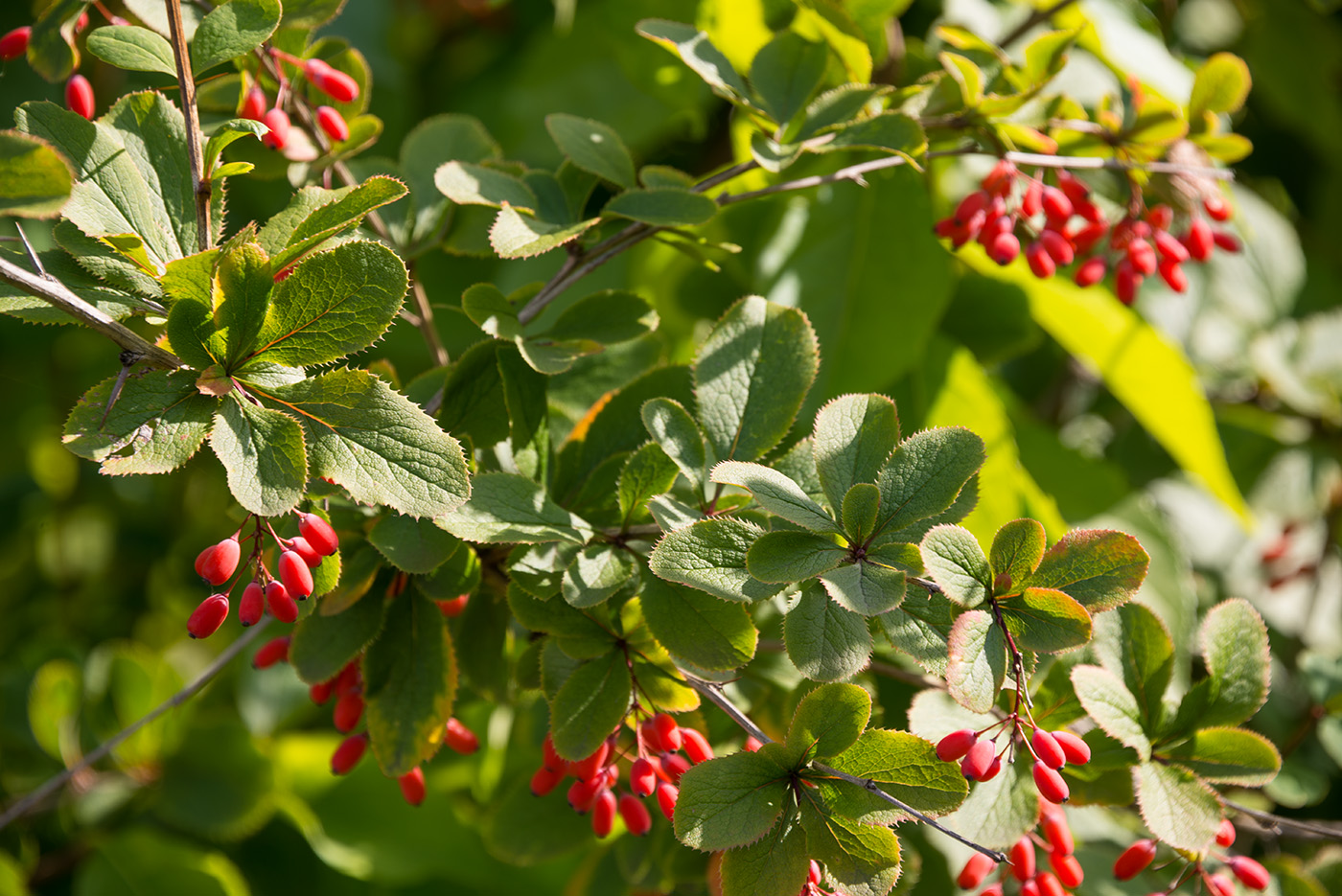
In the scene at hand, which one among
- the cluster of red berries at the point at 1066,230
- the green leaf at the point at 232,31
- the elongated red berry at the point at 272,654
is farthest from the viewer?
the cluster of red berries at the point at 1066,230

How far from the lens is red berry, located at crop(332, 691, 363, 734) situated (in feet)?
2.84

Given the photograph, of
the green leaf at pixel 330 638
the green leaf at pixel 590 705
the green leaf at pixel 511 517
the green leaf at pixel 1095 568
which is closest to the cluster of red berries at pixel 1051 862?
the green leaf at pixel 1095 568

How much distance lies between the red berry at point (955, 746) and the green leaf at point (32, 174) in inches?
25.2

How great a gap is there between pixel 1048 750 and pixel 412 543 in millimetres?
477

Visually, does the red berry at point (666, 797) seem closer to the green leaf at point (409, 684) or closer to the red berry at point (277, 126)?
the green leaf at point (409, 684)

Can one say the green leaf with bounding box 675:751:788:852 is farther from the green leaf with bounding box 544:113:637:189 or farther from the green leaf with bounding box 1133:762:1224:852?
the green leaf with bounding box 544:113:637:189

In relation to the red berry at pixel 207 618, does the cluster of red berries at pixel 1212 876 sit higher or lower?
lower

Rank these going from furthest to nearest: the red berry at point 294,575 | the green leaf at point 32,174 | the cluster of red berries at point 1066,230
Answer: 1. the cluster of red berries at point 1066,230
2. the red berry at point 294,575
3. the green leaf at point 32,174

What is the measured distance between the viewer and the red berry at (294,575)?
0.64m

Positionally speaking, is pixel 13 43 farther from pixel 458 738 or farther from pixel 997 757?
pixel 997 757

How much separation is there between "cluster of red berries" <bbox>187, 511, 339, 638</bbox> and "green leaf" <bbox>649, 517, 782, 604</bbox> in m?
0.23

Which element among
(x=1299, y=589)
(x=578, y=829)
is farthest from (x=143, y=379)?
(x=1299, y=589)

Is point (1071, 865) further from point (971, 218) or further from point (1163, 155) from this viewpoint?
point (1163, 155)

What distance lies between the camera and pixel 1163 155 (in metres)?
1.08
